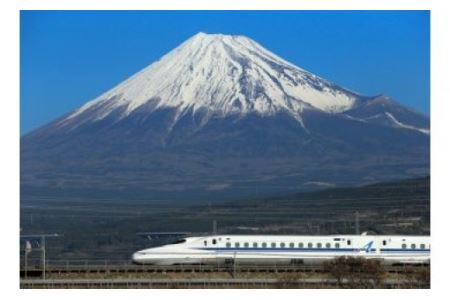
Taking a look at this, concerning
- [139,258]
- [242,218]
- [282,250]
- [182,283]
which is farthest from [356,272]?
[242,218]

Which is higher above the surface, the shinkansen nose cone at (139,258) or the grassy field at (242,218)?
the grassy field at (242,218)

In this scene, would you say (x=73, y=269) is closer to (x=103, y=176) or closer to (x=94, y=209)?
(x=94, y=209)

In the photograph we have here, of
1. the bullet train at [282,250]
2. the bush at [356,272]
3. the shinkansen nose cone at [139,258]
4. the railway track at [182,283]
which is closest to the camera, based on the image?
the bush at [356,272]

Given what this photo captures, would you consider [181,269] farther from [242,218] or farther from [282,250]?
[242,218]

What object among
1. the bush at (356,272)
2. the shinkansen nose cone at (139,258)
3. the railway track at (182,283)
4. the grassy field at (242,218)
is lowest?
the railway track at (182,283)

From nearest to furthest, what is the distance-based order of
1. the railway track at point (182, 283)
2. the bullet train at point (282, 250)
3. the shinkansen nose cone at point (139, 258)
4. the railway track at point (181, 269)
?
the railway track at point (182, 283) → the railway track at point (181, 269) → the bullet train at point (282, 250) → the shinkansen nose cone at point (139, 258)

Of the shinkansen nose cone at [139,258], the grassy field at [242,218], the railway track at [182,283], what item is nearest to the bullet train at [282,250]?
the shinkansen nose cone at [139,258]

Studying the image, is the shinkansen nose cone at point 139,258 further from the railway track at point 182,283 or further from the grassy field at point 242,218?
the grassy field at point 242,218

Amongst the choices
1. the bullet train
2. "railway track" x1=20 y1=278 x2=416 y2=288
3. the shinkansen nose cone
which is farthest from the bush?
the shinkansen nose cone

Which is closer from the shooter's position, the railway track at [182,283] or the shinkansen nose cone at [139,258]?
the railway track at [182,283]

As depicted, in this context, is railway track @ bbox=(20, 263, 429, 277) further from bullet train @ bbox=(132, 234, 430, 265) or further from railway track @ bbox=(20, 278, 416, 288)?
bullet train @ bbox=(132, 234, 430, 265)
